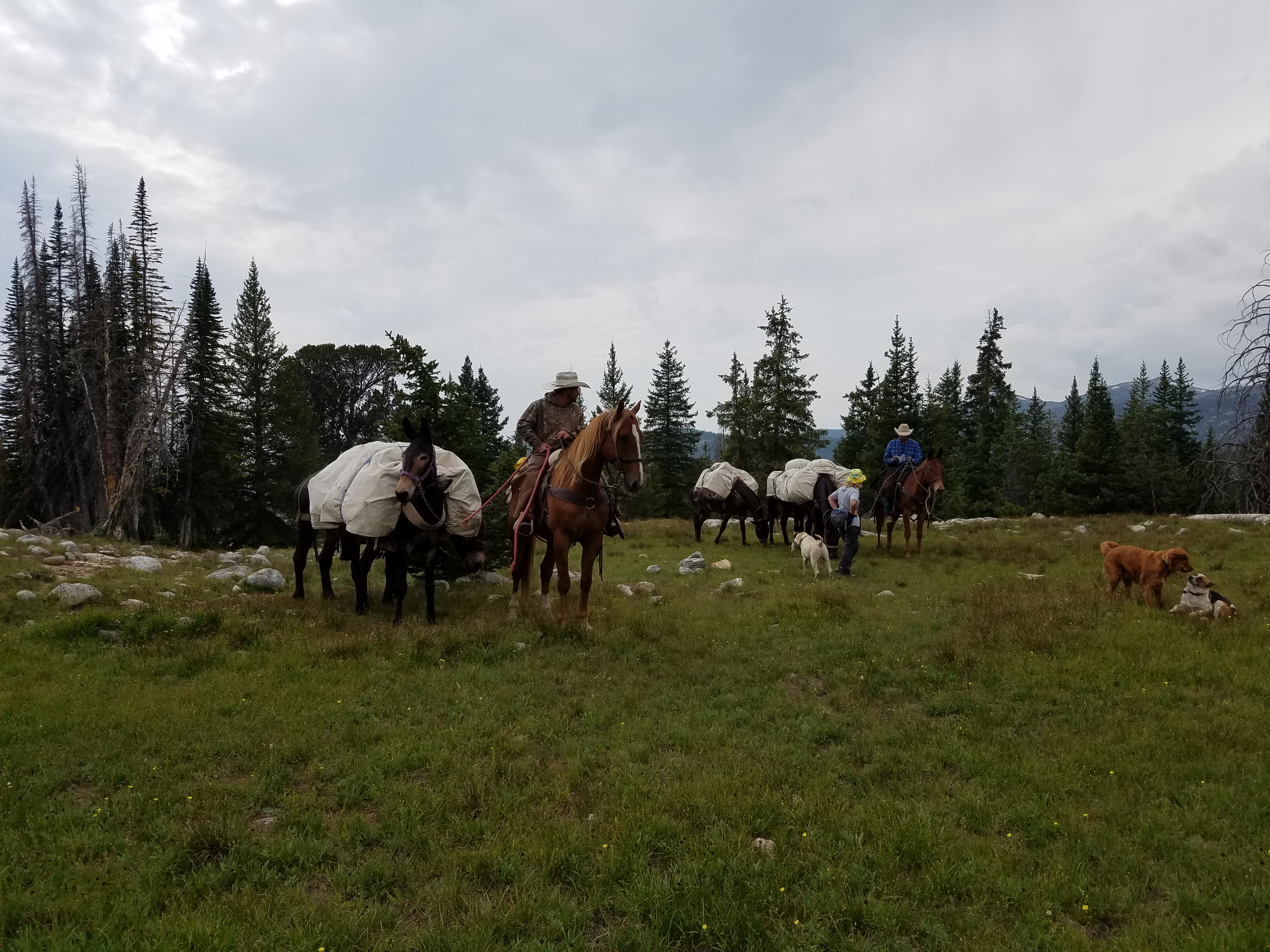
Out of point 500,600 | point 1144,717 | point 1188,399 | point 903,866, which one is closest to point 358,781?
point 903,866

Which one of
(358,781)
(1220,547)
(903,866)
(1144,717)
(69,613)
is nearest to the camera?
(903,866)

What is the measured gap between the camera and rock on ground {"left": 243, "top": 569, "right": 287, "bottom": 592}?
1244 cm

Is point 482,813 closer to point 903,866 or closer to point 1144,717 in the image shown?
point 903,866

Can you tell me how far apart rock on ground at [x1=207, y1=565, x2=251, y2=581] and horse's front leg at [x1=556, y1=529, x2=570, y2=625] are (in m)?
7.68

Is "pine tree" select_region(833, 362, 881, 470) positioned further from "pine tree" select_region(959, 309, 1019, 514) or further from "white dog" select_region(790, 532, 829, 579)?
"white dog" select_region(790, 532, 829, 579)

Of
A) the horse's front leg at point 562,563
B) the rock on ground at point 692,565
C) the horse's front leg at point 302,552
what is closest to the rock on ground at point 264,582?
the horse's front leg at point 302,552

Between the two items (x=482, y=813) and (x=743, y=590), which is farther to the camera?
(x=743, y=590)

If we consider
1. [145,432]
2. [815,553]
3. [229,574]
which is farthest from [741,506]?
[145,432]

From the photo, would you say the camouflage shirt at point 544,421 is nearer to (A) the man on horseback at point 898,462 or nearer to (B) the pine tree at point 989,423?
(A) the man on horseback at point 898,462

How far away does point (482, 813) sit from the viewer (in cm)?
476

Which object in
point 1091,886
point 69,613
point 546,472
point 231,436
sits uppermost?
point 231,436

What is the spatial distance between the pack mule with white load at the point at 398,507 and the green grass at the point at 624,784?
3.28 ft

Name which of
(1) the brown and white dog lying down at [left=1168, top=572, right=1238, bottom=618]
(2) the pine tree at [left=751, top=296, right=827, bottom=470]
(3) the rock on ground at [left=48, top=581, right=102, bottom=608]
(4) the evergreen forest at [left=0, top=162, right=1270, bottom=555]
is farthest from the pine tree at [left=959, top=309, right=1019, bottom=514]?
(3) the rock on ground at [left=48, top=581, right=102, bottom=608]

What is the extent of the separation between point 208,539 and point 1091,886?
3993 centimetres
